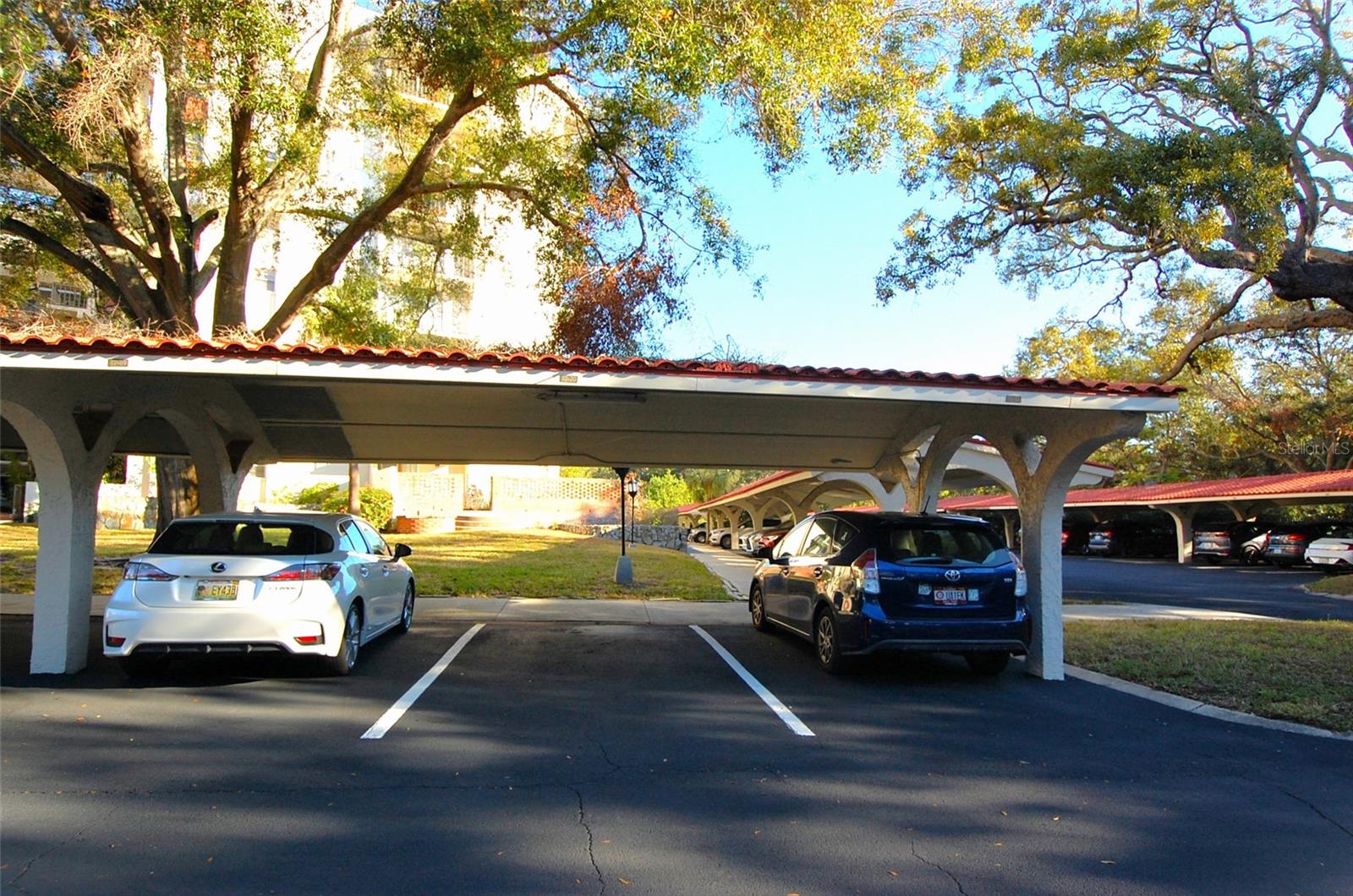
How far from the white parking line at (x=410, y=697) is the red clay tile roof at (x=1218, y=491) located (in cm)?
2255

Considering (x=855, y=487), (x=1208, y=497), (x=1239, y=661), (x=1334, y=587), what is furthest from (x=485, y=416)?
(x=1208, y=497)

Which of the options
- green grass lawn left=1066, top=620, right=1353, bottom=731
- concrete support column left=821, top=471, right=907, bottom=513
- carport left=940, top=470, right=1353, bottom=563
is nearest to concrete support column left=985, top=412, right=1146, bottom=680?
green grass lawn left=1066, top=620, right=1353, bottom=731

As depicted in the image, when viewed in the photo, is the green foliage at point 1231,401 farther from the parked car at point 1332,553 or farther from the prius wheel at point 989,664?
the prius wheel at point 989,664

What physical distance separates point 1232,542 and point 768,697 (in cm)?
3107

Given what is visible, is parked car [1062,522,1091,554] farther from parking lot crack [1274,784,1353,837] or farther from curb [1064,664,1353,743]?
parking lot crack [1274,784,1353,837]

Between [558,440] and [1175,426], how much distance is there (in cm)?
3833

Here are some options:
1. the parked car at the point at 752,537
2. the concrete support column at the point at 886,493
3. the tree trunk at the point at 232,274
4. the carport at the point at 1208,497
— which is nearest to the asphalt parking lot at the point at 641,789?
the concrete support column at the point at 886,493

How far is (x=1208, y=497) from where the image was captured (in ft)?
97.3

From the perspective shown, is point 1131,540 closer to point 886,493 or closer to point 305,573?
point 886,493

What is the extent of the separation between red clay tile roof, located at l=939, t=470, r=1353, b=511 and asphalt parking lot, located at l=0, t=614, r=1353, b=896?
22403 mm

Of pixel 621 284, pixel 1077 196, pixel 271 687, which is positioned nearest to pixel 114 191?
pixel 621 284

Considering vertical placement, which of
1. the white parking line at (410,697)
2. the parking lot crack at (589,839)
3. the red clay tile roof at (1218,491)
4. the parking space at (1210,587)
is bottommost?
the parking space at (1210,587)

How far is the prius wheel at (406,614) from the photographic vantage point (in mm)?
10254

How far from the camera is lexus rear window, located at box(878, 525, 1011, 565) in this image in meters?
7.88
